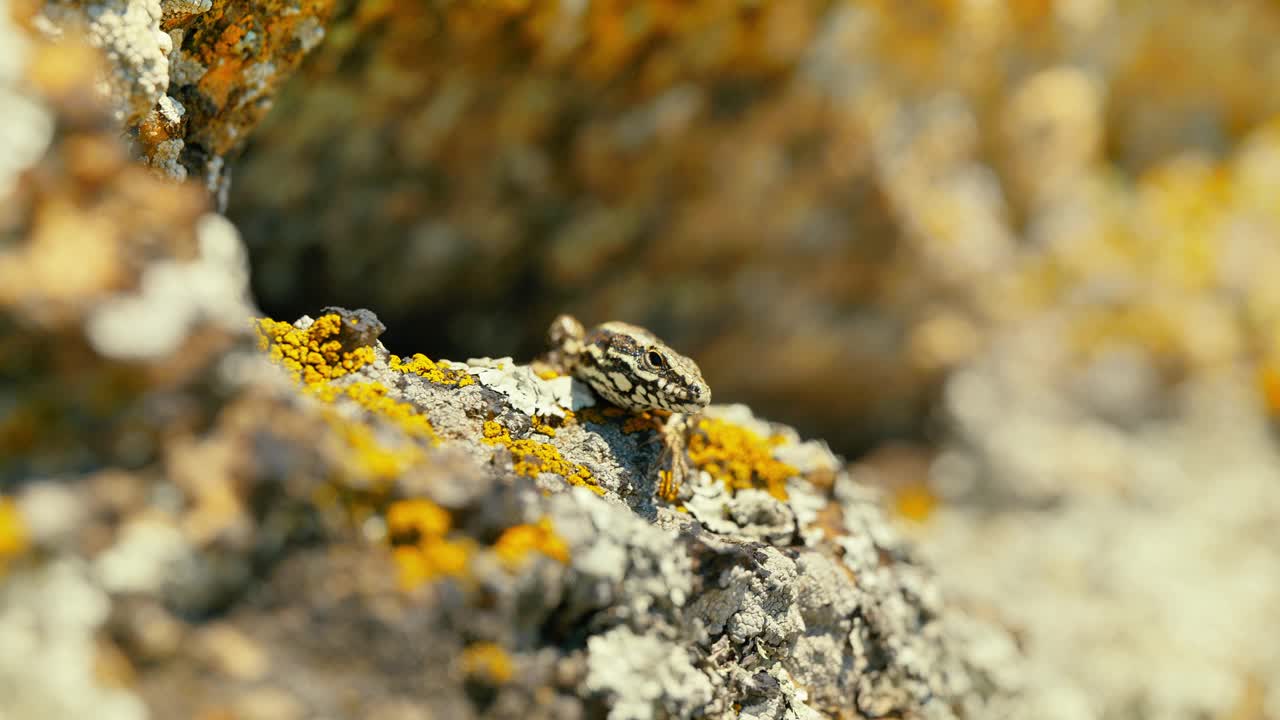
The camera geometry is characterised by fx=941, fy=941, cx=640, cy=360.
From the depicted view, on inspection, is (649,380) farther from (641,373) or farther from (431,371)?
(431,371)

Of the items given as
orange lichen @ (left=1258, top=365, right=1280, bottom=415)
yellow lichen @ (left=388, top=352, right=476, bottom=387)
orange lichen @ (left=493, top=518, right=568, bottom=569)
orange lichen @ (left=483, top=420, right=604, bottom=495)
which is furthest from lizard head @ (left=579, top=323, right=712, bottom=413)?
orange lichen @ (left=1258, top=365, right=1280, bottom=415)

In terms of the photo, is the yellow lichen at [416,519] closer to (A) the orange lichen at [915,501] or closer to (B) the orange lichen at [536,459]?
(B) the orange lichen at [536,459]

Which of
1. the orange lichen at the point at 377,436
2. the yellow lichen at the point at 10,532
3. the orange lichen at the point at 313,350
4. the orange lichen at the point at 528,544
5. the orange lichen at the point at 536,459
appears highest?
the orange lichen at the point at 313,350

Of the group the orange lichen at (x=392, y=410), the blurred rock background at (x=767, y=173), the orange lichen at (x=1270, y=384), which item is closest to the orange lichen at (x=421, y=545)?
the orange lichen at (x=392, y=410)

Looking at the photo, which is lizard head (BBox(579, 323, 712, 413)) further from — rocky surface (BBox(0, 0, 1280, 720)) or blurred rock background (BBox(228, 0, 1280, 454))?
blurred rock background (BBox(228, 0, 1280, 454))

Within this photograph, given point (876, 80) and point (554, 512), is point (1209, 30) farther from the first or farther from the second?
point (554, 512)

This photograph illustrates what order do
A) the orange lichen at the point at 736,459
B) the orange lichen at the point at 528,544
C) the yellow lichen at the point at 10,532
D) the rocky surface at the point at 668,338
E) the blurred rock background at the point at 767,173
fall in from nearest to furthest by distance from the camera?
the yellow lichen at the point at 10,532 < the rocky surface at the point at 668,338 < the orange lichen at the point at 528,544 < the orange lichen at the point at 736,459 < the blurred rock background at the point at 767,173

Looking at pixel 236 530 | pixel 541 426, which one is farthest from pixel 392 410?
pixel 236 530
